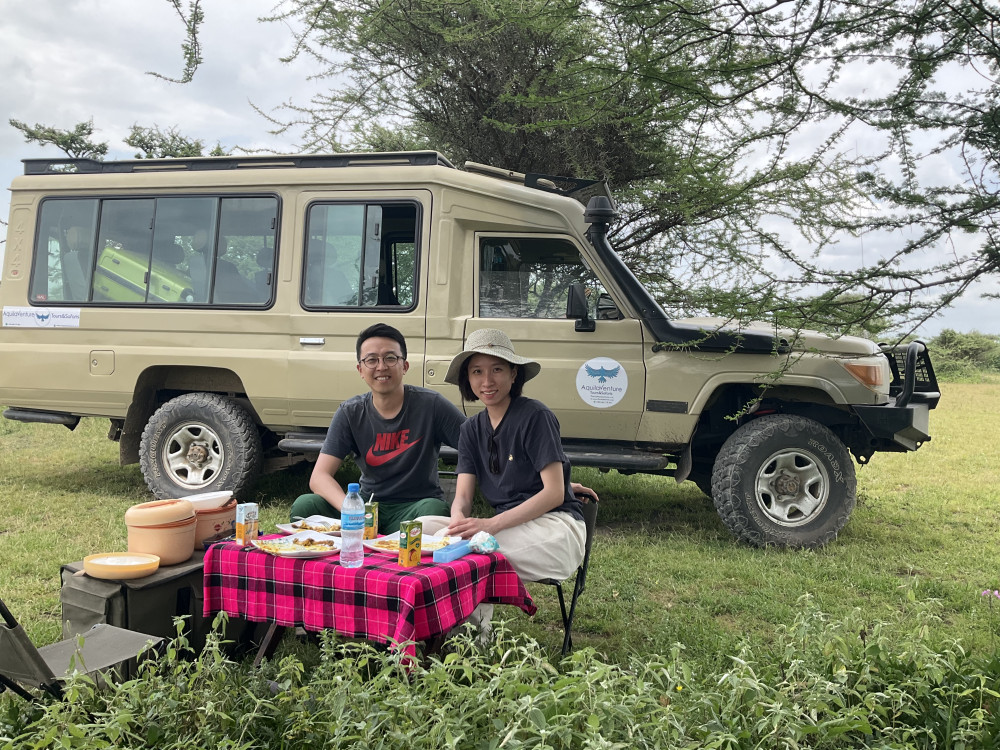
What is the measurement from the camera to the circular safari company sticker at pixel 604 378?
5488 mm

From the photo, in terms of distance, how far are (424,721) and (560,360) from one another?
11.6 feet

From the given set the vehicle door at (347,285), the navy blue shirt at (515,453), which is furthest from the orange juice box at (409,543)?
the vehicle door at (347,285)

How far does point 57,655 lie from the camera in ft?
8.93

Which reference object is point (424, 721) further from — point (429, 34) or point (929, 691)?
point (429, 34)

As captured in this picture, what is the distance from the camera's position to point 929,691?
96.1 inches

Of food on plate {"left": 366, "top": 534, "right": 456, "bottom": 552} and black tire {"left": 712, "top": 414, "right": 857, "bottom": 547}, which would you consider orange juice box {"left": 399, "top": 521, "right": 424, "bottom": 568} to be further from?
black tire {"left": 712, "top": 414, "right": 857, "bottom": 547}

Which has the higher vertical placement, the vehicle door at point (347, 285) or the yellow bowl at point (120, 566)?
the vehicle door at point (347, 285)

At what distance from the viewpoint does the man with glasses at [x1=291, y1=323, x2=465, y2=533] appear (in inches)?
143

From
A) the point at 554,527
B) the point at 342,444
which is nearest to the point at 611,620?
the point at 554,527

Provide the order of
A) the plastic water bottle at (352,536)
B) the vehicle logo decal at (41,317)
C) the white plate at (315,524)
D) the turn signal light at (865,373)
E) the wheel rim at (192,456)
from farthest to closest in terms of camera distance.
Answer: the vehicle logo decal at (41,317)
the wheel rim at (192,456)
the turn signal light at (865,373)
the white plate at (315,524)
the plastic water bottle at (352,536)

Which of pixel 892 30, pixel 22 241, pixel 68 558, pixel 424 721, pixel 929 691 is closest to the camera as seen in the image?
pixel 424 721

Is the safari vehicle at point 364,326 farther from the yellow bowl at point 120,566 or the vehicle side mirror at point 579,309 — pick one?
the yellow bowl at point 120,566

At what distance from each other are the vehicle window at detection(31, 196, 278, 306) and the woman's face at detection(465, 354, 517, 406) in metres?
3.07

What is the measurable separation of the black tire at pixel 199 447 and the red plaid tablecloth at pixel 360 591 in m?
3.22
